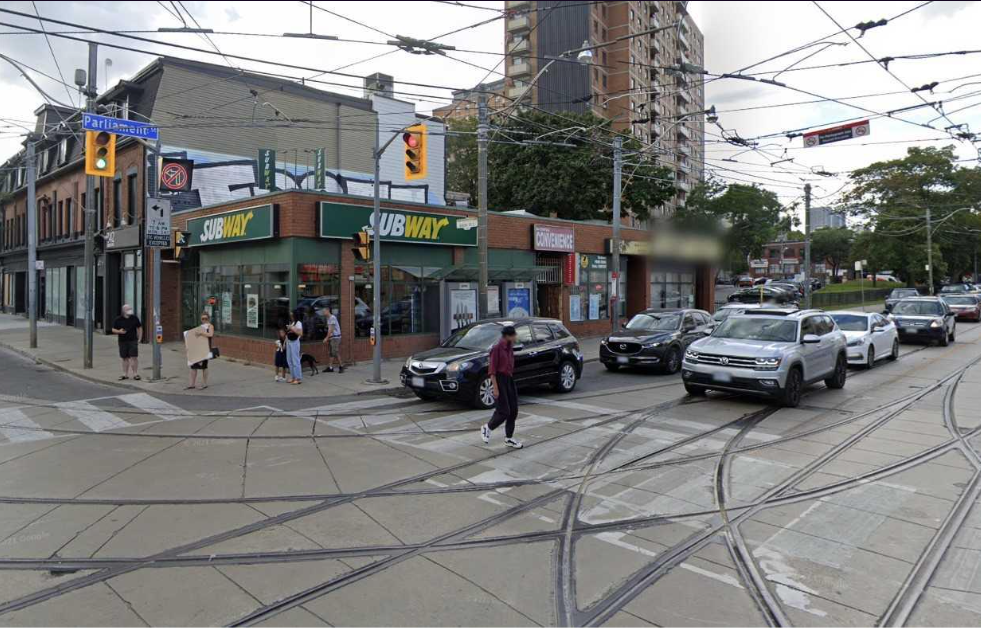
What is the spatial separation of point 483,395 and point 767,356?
500 cm

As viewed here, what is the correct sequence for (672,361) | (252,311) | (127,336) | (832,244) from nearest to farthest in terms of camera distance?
1. (127,336)
2. (672,361)
3. (252,311)
4. (832,244)

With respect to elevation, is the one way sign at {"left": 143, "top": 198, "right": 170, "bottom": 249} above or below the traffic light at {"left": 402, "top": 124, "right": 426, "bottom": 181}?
below

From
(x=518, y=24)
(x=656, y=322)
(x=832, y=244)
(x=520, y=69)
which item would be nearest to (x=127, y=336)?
(x=656, y=322)

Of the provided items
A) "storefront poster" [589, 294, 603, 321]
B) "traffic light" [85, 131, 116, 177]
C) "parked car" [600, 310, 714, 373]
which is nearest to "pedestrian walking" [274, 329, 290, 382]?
"traffic light" [85, 131, 116, 177]

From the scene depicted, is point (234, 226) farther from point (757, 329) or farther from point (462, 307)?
point (757, 329)

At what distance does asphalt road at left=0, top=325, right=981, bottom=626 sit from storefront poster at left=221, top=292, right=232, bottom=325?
840 cm

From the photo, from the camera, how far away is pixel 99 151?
1347 centimetres

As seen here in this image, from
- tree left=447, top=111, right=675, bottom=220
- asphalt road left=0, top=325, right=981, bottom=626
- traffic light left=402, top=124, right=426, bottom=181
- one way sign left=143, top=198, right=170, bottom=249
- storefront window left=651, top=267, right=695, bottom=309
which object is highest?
tree left=447, top=111, right=675, bottom=220

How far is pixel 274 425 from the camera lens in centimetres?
1005

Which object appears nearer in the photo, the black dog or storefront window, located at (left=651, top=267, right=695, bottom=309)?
the black dog

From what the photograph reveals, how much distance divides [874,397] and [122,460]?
1281 cm

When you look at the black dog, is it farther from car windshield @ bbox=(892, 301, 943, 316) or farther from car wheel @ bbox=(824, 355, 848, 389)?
car windshield @ bbox=(892, 301, 943, 316)

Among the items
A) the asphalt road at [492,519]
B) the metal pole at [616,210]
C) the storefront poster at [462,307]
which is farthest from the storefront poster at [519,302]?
the asphalt road at [492,519]

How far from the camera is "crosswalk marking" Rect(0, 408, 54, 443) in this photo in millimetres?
9111
